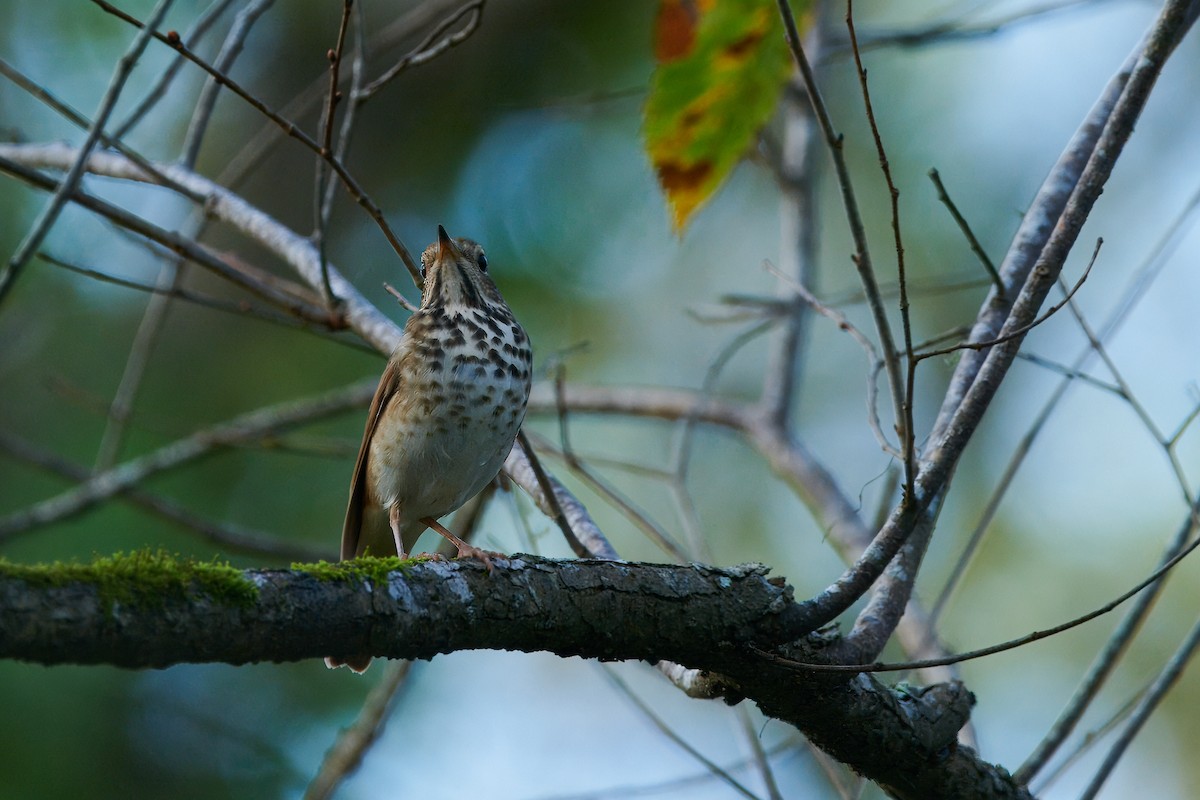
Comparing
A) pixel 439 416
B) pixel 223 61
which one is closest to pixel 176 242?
pixel 223 61

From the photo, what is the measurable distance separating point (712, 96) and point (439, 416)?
1.63m

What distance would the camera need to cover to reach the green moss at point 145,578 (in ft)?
6.49

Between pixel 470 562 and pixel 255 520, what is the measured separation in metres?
5.46

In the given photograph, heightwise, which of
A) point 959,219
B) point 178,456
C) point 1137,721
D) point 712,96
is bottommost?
point 1137,721

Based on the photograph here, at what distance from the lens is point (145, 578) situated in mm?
2092

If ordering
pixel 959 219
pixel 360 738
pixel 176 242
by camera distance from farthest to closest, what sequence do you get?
pixel 360 738, pixel 176 242, pixel 959 219

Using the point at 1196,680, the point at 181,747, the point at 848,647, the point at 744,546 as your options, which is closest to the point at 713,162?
the point at 848,647

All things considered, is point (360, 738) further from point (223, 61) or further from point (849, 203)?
point (849, 203)

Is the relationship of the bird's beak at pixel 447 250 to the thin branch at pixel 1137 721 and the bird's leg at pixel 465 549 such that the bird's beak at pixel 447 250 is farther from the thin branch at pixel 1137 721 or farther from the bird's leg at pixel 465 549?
the thin branch at pixel 1137 721

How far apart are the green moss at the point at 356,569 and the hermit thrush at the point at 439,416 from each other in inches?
60.1

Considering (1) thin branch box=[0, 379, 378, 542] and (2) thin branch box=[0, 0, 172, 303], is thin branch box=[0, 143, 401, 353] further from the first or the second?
(2) thin branch box=[0, 0, 172, 303]

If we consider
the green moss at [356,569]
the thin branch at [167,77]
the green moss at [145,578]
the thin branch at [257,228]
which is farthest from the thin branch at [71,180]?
the thin branch at [167,77]

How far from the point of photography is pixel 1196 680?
920 centimetres

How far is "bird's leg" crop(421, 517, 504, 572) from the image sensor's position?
2.85m
